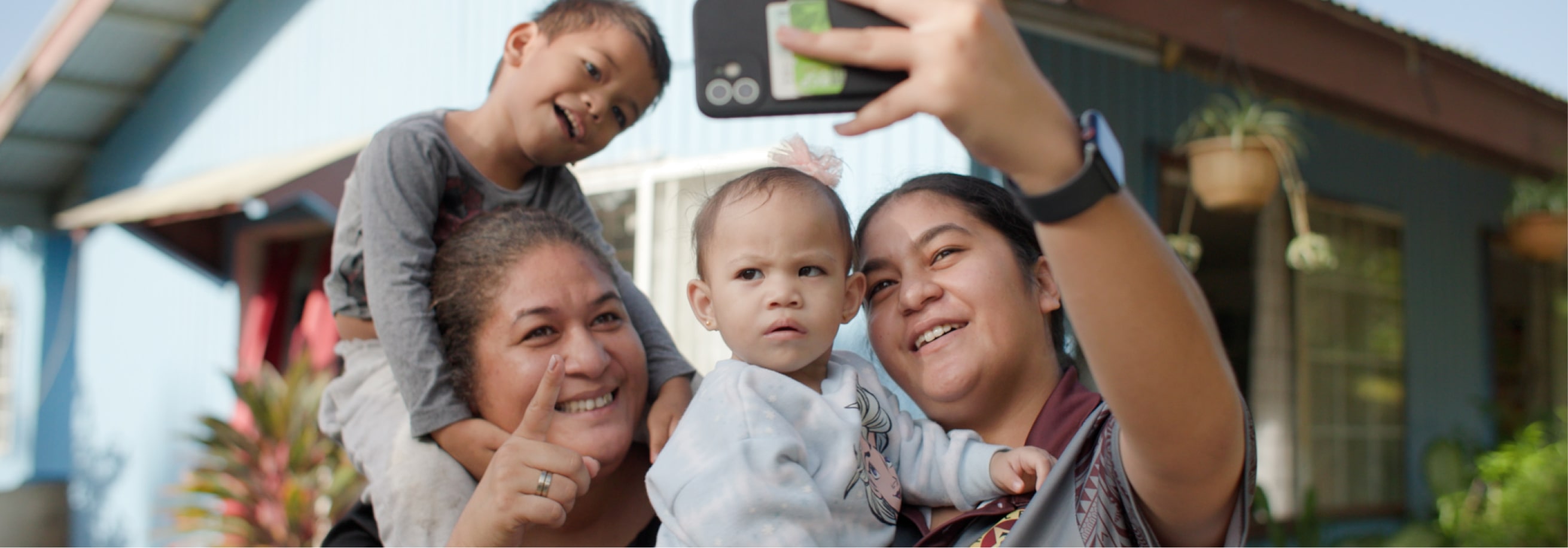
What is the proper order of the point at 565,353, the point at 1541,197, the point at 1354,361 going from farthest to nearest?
the point at 1354,361 < the point at 1541,197 < the point at 565,353

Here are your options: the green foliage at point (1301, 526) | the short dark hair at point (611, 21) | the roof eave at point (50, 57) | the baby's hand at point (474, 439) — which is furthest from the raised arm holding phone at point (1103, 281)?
the roof eave at point (50, 57)

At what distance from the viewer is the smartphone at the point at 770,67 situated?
80 cm

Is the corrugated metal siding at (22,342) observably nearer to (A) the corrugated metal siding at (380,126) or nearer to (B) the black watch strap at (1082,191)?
(A) the corrugated metal siding at (380,126)

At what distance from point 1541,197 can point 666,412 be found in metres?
6.97

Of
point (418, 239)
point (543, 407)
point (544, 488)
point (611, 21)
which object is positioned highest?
point (611, 21)

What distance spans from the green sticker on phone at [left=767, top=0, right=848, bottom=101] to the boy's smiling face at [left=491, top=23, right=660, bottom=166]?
1008 millimetres

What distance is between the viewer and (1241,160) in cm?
444

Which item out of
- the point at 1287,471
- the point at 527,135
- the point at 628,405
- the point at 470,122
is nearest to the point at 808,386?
the point at 628,405

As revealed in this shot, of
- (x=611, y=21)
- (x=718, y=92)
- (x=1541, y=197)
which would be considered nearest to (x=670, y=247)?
(x=611, y=21)

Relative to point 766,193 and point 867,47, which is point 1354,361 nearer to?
point 766,193

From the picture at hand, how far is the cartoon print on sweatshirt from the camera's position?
122 cm

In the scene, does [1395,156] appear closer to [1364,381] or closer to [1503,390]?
[1364,381]

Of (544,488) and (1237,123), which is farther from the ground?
(1237,123)

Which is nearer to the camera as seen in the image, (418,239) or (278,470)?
(418,239)
